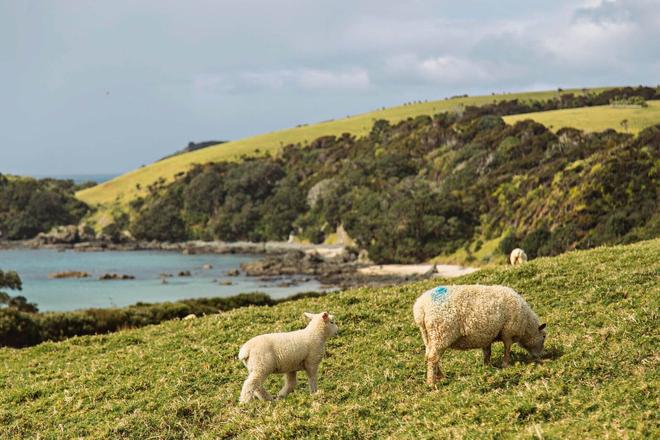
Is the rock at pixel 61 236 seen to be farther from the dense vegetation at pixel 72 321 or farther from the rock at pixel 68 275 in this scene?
the dense vegetation at pixel 72 321

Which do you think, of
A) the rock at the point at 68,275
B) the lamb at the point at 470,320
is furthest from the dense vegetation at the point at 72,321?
the rock at the point at 68,275

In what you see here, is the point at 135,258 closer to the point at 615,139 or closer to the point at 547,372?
the point at 615,139

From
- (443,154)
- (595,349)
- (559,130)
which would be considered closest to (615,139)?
(559,130)

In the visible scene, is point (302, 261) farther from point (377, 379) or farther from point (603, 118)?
point (377, 379)

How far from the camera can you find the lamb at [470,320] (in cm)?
1230

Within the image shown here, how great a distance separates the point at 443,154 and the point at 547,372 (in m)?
138

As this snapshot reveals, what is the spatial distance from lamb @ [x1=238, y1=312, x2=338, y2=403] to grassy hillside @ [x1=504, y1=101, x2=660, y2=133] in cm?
12463

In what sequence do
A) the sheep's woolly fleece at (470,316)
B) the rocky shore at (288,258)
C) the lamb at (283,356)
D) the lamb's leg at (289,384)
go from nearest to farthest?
the sheep's woolly fleece at (470,316), the lamb at (283,356), the lamb's leg at (289,384), the rocky shore at (288,258)

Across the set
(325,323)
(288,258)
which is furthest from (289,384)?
(288,258)

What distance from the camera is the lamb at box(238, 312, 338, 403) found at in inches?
499

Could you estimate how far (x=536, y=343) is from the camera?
1302 centimetres

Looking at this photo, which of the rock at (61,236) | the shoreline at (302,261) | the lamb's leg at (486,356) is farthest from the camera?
the rock at (61,236)

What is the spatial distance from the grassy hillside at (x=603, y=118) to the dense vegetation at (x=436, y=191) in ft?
24.4

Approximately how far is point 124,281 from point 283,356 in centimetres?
10356
